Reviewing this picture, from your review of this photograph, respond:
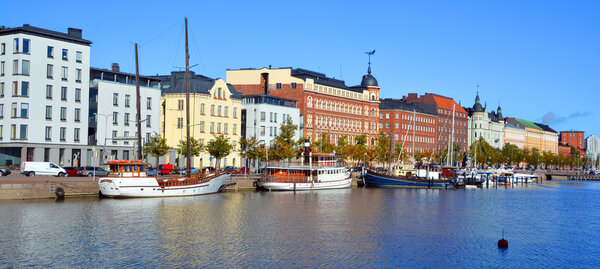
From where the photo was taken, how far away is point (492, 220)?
62.8 m

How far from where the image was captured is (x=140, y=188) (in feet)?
239

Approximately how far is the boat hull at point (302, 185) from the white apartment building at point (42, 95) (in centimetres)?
3131

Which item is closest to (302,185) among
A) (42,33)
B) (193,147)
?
(193,147)

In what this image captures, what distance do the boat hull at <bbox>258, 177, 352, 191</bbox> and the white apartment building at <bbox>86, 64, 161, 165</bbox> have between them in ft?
80.3

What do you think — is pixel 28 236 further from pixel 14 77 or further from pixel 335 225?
pixel 14 77

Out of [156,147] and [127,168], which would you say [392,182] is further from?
[127,168]

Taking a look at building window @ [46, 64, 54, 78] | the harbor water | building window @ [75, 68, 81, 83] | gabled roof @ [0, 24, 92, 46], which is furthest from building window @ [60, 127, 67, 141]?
the harbor water

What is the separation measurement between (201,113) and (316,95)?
1401 inches

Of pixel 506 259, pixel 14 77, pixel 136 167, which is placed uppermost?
pixel 14 77

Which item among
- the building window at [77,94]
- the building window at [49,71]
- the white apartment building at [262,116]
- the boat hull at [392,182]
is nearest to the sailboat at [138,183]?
the building window at [77,94]

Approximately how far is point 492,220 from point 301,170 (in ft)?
129

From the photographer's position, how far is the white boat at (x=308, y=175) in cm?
9375

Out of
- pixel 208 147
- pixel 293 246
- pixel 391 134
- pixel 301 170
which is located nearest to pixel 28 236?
pixel 293 246

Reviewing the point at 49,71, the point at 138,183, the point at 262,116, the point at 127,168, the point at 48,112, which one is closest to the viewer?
the point at 127,168
